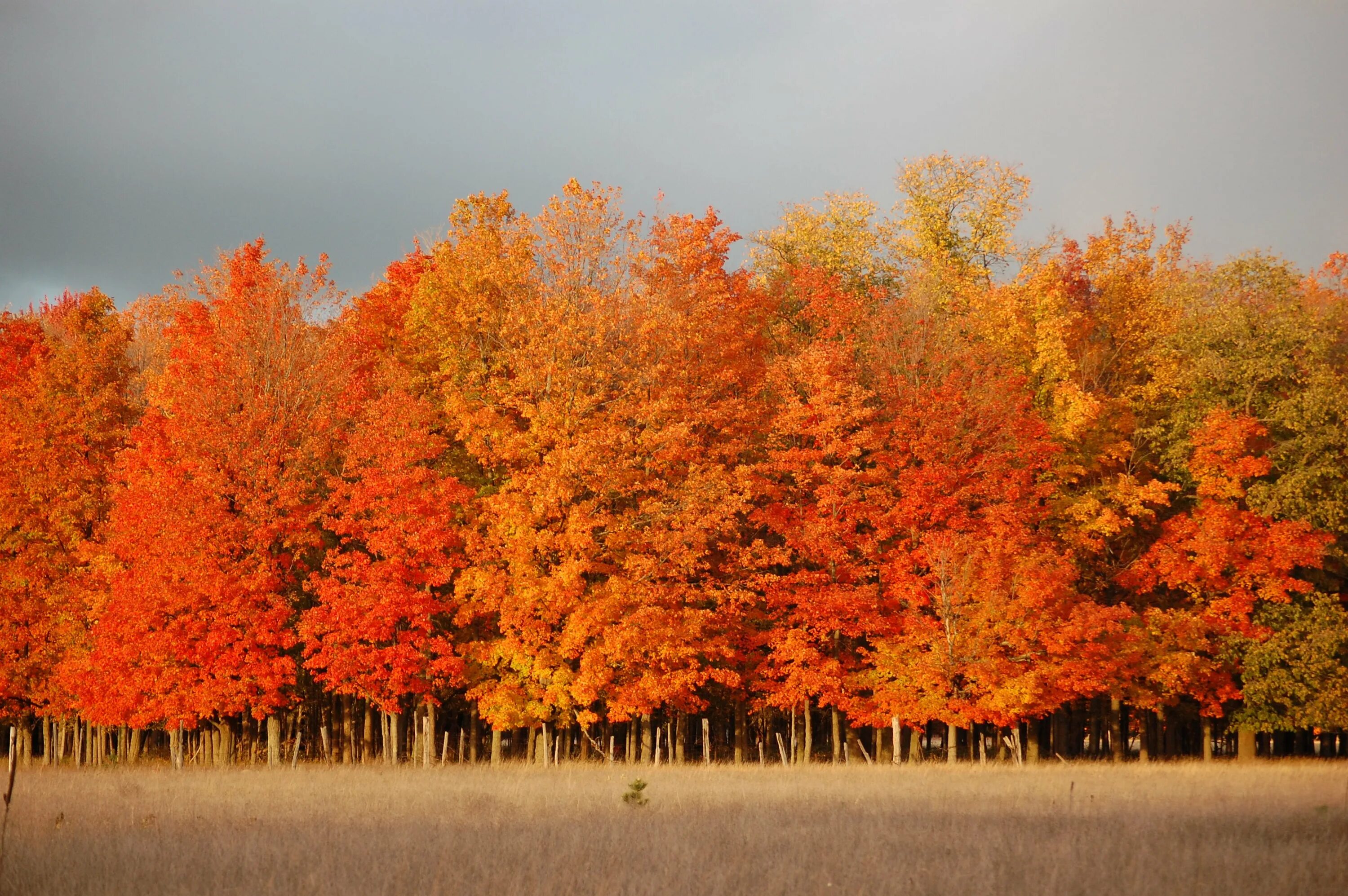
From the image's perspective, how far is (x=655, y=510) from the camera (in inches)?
1404

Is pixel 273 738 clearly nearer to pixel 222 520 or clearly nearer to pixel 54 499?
pixel 222 520

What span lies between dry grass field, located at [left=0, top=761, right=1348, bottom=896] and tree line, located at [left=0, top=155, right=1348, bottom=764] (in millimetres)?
6358

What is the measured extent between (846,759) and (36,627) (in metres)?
26.1

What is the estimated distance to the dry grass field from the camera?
15391mm

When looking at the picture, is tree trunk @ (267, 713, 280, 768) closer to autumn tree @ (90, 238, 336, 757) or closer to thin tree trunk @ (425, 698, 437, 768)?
autumn tree @ (90, 238, 336, 757)

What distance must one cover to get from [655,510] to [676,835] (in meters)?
17.3

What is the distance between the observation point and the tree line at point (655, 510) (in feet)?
113

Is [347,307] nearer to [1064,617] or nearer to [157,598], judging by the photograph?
[157,598]

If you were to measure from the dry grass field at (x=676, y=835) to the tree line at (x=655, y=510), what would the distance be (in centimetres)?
636

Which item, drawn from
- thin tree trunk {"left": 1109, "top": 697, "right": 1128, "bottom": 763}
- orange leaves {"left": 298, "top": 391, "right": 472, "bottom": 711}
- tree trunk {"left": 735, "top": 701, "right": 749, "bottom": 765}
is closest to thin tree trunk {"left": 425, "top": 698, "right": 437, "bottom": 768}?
orange leaves {"left": 298, "top": 391, "right": 472, "bottom": 711}

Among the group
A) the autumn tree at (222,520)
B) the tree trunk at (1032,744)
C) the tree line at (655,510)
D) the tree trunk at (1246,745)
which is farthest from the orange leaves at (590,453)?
the tree trunk at (1246,745)

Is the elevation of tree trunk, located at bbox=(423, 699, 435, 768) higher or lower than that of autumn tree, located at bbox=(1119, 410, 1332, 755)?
lower

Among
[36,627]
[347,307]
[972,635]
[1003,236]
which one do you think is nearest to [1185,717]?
[972,635]

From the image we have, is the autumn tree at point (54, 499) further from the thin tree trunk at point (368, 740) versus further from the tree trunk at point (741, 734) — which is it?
the tree trunk at point (741, 734)
